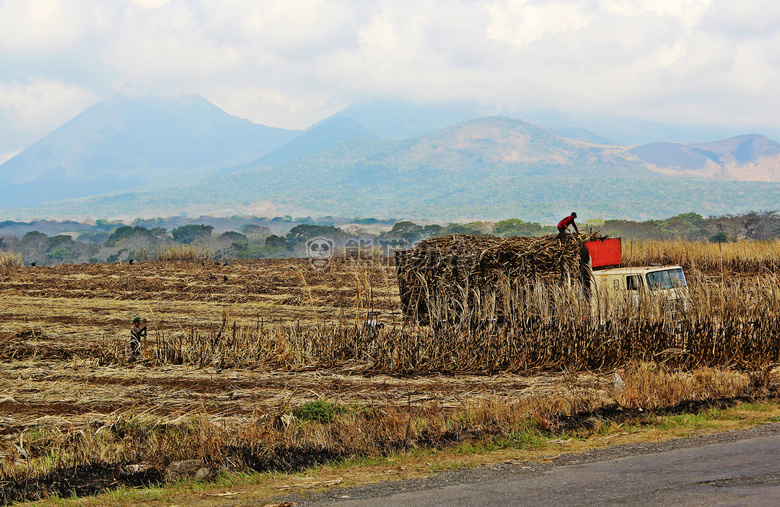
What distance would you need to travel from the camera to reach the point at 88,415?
8789mm

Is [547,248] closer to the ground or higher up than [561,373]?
higher up

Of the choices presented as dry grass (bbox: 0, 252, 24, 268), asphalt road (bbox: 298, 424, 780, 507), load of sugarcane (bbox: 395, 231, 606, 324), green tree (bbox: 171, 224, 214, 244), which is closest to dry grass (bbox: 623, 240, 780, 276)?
load of sugarcane (bbox: 395, 231, 606, 324)

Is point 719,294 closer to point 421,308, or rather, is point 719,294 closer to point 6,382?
point 421,308

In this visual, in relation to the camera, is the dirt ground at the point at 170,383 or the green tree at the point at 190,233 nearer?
the dirt ground at the point at 170,383

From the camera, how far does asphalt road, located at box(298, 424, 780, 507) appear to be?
19.1 ft

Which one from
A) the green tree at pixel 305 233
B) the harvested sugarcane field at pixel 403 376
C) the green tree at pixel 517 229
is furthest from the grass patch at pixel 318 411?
the green tree at pixel 305 233

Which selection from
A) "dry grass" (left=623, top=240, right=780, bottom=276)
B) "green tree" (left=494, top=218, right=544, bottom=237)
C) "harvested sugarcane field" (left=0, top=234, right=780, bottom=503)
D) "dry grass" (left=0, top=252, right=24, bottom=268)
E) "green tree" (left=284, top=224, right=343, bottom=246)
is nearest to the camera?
"harvested sugarcane field" (left=0, top=234, right=780, bottom=503)

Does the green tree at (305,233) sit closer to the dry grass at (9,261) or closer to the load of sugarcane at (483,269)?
the dry grass at (9,261)

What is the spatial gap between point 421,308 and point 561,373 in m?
3.54

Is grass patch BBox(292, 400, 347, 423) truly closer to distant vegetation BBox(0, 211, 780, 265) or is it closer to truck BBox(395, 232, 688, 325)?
truck BBox(395, 232, 688, 325)

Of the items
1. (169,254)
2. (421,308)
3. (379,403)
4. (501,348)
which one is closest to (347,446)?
(379,403)

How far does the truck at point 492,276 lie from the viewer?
41.9 ft

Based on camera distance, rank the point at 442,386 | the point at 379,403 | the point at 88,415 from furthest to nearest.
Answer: the point at 442,386 < the point at 379,403 < the point at 88,415

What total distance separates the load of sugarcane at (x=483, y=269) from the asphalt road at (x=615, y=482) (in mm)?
5803
